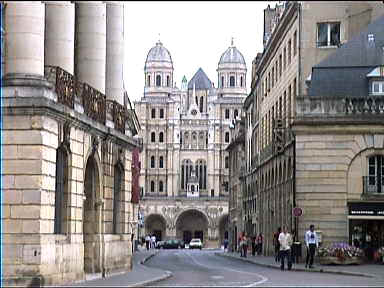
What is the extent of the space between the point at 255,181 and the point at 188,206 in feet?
272

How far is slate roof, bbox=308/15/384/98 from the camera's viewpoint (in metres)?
47.6

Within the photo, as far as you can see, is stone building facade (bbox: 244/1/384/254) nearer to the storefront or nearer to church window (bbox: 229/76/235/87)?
the storefront

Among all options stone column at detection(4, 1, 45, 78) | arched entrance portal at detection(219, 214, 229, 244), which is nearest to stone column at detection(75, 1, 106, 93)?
stone column at detection(4, 1, 45, 78)

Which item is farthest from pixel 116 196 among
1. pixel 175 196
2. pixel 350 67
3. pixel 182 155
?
pixel 182 155

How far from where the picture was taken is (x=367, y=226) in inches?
1804

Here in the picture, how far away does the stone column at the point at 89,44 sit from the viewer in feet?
103

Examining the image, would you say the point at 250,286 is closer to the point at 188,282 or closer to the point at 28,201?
the point at 188,282

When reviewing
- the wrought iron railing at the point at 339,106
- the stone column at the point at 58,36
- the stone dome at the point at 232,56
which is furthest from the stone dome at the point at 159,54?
the stone column at the point at 58,36

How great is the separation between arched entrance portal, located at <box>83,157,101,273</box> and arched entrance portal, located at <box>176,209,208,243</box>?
422 feet

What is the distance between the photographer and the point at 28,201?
23625 mm

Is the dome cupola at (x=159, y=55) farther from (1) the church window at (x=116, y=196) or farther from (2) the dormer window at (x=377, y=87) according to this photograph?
(1) the church window at (x=116, y=196)

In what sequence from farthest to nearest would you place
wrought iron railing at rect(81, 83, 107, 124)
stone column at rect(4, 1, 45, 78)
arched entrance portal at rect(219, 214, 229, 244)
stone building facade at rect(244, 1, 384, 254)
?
arched entrance portal at rect(219, 214, 229, 244)
stone building facade at rect(244, 1, 384, 254)
wrought iron railing at rect(81, 83, 107, 124)
stone column at rect(4, 1, 45, 78)

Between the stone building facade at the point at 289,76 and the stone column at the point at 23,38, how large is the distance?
73.2ft

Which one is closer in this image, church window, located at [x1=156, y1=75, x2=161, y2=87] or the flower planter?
the flower planter
